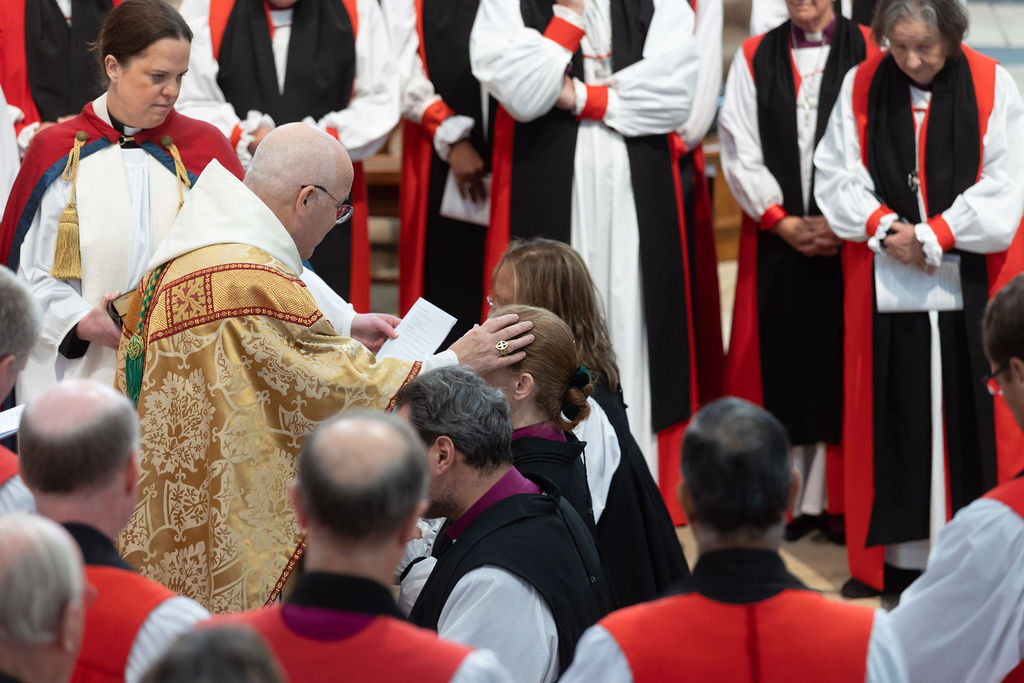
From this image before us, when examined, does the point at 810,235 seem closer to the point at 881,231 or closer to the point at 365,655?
the point at 881,231

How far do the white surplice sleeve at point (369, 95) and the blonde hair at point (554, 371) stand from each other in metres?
2.48

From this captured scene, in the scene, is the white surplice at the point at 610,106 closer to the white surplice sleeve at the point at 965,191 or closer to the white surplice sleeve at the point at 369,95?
the white surplice sleeve at the point at 369,95

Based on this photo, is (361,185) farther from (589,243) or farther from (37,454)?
(37,454)

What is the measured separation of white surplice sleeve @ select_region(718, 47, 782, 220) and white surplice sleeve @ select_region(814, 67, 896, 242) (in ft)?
1.12

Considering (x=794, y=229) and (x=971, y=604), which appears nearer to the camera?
(x=971, y=604)

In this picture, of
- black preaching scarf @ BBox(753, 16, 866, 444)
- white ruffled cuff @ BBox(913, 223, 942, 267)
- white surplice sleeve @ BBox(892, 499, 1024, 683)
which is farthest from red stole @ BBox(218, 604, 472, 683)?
black preaching scarf @ BBox(753, 16, 866, 444)

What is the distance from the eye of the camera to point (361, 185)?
19.8 ft

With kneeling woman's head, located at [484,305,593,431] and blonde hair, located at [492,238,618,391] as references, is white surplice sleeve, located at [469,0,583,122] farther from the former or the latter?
kneeling woman's head, located at [484,305,593,431]

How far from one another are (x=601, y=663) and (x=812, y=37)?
15.3ft

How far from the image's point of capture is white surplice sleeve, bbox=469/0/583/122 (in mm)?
5426

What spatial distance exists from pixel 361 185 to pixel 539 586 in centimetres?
366

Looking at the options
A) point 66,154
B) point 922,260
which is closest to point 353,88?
point 66,154

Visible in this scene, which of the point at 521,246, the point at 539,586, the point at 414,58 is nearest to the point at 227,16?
the point at 414,58

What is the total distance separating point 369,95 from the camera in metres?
5.86
